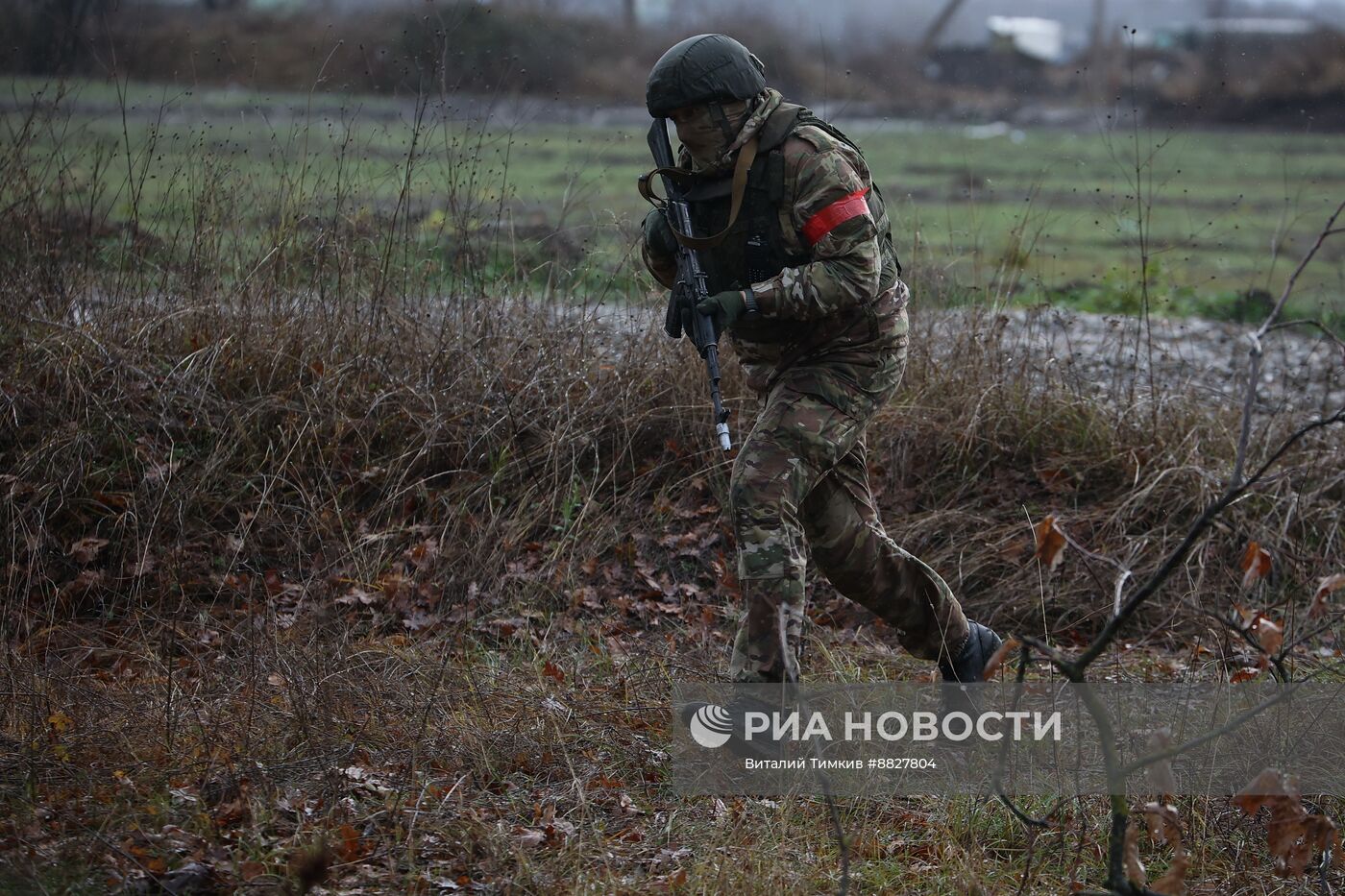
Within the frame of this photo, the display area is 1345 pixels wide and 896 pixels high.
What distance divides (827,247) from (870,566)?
38.1 inches

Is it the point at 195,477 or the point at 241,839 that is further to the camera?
the point at 195,477

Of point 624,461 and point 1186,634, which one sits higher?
point 624,461

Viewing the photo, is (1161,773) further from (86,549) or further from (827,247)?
(86,549)

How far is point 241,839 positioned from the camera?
2816 millimetres

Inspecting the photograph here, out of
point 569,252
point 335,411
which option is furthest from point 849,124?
point 335,411

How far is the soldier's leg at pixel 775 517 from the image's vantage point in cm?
335

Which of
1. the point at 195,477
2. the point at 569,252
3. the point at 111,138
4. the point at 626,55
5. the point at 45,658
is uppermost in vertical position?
the point at 626,55

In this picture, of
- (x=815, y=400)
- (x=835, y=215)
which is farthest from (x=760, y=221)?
(x=815, y=400)

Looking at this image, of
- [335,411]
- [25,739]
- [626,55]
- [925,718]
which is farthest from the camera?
[626,55]

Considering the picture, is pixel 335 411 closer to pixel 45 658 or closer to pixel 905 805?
pixel 45 658

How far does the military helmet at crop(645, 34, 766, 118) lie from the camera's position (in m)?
3.38

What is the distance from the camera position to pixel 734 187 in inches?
135

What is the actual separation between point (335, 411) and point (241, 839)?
101 inches

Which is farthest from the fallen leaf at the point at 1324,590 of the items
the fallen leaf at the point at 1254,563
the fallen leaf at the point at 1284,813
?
the fallen leaf at the point at 1284,813
